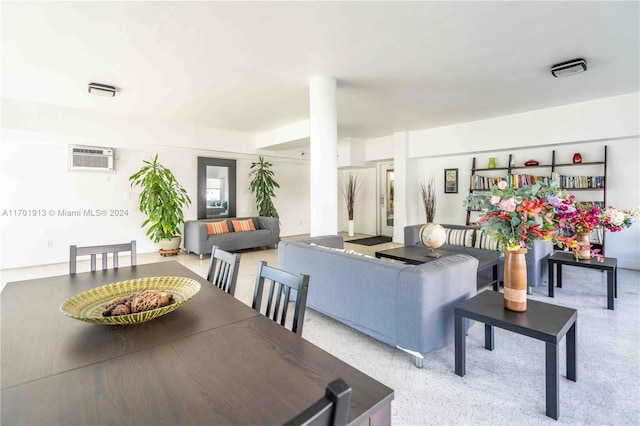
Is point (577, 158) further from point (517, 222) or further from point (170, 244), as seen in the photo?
point (170, 244)

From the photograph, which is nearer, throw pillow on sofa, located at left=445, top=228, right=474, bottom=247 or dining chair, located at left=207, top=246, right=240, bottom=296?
dining chair, located at left=207, top=246, right=240, bottom=296

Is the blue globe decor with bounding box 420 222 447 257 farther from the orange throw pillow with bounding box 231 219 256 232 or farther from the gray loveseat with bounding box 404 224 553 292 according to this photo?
the orange throw pillow with bounding box 231 219 256 232

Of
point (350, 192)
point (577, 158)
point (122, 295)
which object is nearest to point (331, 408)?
point (122, 295)

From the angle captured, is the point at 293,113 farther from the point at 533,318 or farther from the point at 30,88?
the point at 533,318

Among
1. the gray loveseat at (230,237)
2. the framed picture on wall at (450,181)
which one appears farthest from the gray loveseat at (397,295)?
the framed picture on wall at (450,181)

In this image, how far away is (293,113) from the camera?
209 inches

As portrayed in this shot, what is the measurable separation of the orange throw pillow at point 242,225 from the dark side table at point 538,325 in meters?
5.08

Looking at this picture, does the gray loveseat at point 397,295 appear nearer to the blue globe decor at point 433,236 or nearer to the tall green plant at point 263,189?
the blue globe decor at point 433,236

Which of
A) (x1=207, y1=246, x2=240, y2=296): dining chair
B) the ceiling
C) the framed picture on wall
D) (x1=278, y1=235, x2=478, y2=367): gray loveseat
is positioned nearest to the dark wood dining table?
(x1=207, y1=246, x2=240, y2=296): dining chair

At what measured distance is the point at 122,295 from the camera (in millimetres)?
1438

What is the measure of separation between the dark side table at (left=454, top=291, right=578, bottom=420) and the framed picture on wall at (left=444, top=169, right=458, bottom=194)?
474 centimetres

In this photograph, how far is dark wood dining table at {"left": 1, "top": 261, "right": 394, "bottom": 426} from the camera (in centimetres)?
71

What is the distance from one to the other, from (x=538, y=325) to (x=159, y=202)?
574 centimetres

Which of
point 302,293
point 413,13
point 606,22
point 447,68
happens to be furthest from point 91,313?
point 606,22
